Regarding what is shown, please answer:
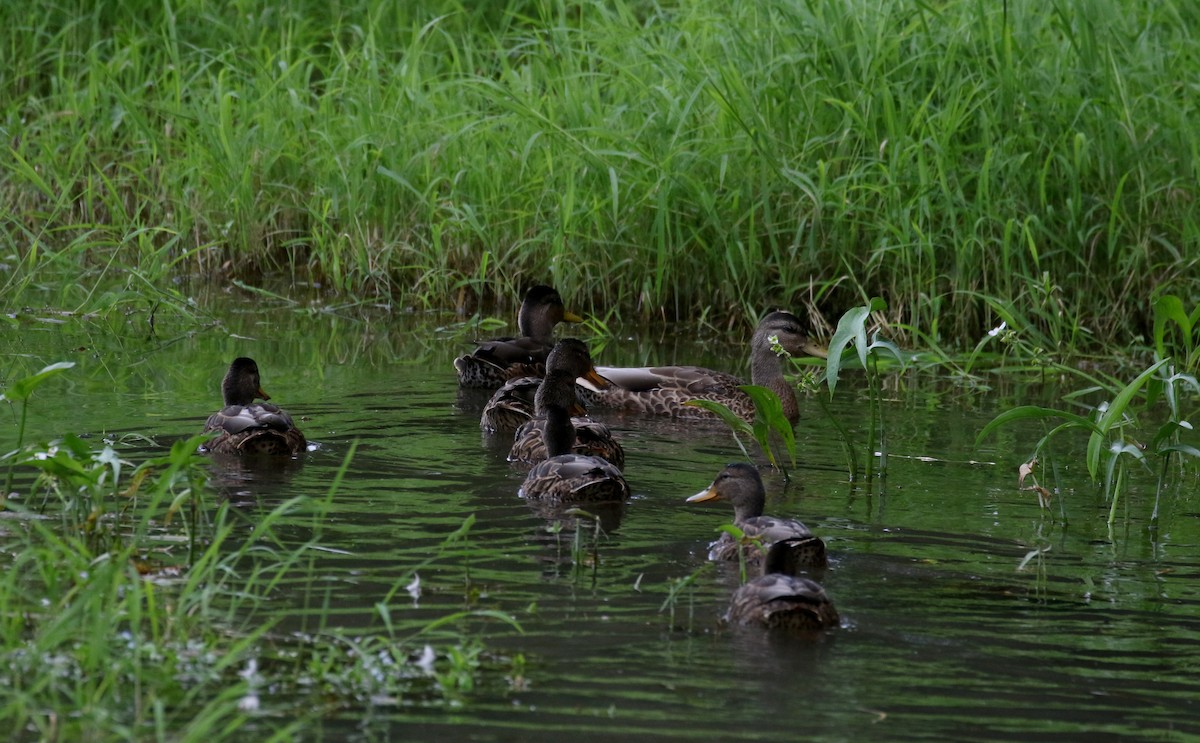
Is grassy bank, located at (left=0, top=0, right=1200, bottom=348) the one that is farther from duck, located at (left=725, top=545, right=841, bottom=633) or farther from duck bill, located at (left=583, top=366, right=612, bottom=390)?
duck, located at (left=725, top=545, right=841, bottom=633)

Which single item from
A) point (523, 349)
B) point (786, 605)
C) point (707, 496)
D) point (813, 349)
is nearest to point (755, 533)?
point (707, 496)

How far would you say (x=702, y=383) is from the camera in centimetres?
987

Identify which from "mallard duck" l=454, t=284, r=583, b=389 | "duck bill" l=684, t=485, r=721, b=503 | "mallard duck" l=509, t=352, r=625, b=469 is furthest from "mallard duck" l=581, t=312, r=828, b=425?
"duck bill" l=684, t=485, r=721, b=503

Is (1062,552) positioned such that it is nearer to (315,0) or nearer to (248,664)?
(248,664)

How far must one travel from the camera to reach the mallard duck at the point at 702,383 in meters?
9.86

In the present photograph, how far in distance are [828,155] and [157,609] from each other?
7.40 m

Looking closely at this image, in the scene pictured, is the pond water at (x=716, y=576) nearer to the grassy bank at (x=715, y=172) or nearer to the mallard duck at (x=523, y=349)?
the mallard duck at (x=523, y=349)

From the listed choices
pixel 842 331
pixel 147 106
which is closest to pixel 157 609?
pixel 842 331

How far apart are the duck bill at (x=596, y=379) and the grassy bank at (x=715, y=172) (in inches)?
72.0

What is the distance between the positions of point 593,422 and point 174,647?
156 inches

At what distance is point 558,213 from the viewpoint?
38.0 feet

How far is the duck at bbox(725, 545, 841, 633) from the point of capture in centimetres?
528

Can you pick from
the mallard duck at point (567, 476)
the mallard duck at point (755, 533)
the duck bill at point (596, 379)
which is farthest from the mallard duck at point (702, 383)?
the mallard duck at point (755, 533)

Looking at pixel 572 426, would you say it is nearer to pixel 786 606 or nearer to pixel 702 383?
pixel 702 383
